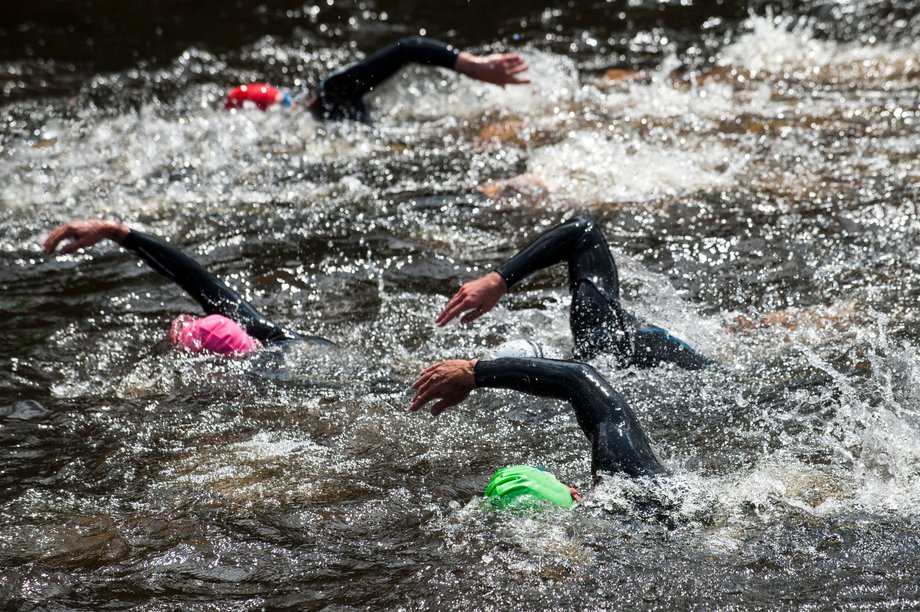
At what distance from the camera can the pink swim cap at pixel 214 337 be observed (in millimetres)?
5285

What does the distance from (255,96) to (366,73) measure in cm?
127

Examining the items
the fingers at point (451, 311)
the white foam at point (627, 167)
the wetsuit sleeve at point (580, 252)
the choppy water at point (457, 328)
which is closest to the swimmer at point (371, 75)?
the choppy water at point (457, 328)

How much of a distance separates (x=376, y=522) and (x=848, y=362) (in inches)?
99.1

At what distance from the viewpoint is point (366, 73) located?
→ 8180mm

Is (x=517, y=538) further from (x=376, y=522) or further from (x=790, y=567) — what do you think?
(x=790, y=567)

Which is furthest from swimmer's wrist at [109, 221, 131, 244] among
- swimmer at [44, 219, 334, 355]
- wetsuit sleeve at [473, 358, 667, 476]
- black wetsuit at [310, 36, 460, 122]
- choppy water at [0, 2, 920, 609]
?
black wetsuit at [310, 36, 460, 122]

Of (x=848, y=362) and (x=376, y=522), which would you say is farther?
(x=848, y=362)

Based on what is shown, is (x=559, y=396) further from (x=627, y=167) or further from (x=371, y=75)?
(x=371, y=75)

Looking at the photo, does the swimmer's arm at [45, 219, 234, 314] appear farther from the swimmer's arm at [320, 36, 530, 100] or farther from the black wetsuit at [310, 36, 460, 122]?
the black wetsuit at [310, 36, 460, 122]

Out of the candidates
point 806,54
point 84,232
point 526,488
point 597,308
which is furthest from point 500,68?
point 806,54

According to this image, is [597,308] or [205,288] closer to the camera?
[597,308]

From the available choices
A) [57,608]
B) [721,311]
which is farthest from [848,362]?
[57,608]

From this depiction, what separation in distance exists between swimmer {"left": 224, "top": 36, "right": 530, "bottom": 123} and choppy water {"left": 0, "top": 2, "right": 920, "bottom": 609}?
20 cm

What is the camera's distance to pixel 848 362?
500 cm
